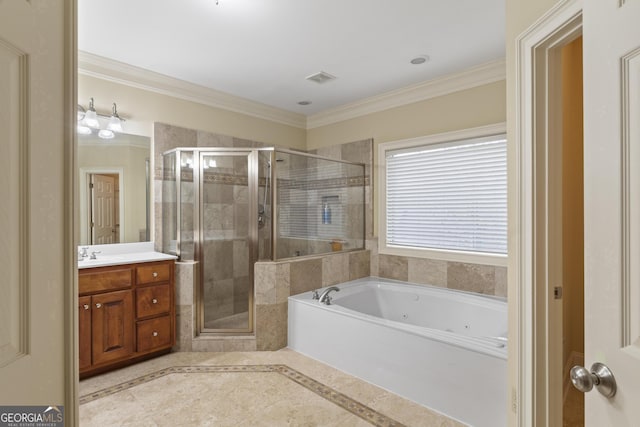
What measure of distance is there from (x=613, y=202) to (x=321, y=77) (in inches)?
114

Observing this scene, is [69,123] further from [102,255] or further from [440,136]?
[440,136]

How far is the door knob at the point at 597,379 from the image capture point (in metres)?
0.74

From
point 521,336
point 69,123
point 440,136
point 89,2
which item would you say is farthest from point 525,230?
point 89,2

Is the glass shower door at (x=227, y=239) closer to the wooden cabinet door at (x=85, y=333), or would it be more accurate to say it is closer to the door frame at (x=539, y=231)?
the wooden cabinet door at (x=85, y=333)

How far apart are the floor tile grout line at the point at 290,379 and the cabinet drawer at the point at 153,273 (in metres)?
0.70

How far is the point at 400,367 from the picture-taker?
2289 millimetres

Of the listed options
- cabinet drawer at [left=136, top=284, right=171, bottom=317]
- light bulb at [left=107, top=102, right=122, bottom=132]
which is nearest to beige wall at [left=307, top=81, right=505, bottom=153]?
light bulb at [left=107, top=102, right=122, bottom=132]

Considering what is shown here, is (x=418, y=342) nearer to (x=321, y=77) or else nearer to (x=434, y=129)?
(x=434, y=129)

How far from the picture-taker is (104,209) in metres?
2.90

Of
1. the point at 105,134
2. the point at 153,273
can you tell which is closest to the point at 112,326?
the point at 153,273

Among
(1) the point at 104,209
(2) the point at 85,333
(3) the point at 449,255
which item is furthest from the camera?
(3) the point at 449,255

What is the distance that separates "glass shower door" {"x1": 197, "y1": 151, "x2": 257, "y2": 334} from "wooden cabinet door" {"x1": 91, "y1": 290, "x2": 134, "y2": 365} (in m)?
0.60

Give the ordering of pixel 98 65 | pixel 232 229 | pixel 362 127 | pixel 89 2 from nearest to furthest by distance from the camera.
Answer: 1. pixel 89 2
2. pixel 98 65
3. pixel 232 229
4. pixel 362 127

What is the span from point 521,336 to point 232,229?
242cm
